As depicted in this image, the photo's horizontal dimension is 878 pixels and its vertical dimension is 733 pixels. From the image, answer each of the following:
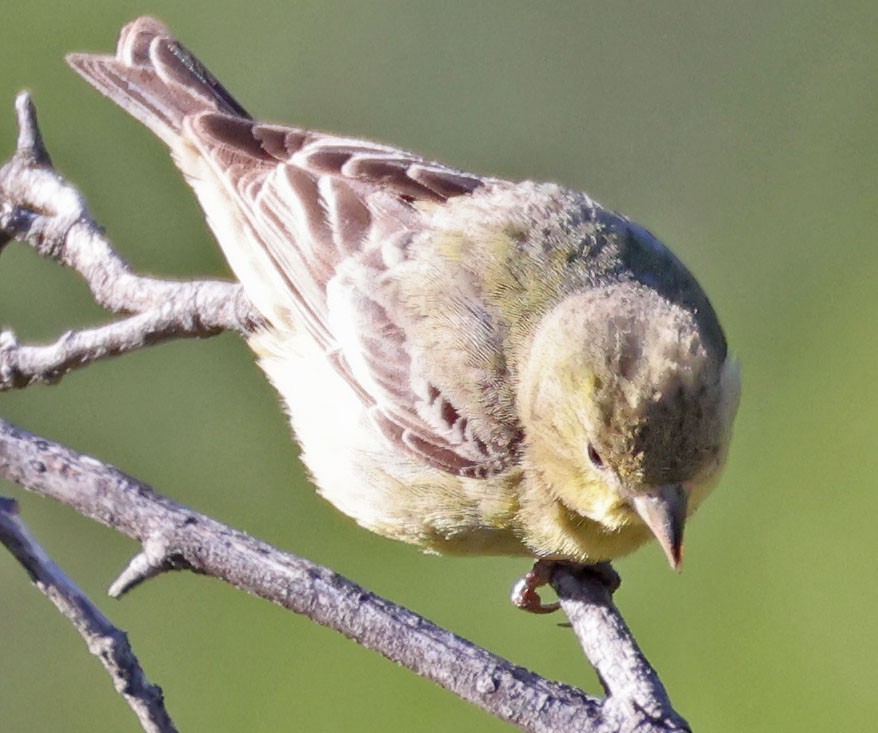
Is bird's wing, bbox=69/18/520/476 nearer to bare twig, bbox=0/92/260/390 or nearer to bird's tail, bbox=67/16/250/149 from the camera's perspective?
bird's tail, bbox=67/16/250/149

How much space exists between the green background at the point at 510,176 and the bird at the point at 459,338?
5.57 feet

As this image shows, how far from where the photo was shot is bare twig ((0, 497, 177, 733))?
151 inches

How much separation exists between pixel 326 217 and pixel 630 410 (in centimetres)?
136

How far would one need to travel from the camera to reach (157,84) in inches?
220

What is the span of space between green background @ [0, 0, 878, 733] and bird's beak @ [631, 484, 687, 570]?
2.19 metres

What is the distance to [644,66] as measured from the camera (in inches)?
342

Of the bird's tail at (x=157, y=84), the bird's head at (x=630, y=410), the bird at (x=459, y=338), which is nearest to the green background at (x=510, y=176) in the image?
the bird's tail at (x=157, y=84)

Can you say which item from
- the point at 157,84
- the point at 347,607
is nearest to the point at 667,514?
the point at 347,607

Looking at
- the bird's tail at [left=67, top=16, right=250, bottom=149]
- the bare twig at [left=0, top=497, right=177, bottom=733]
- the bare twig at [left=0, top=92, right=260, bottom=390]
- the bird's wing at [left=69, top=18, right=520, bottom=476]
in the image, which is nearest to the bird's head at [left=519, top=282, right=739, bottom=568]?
the bird's wing at [left=69, top=18, right=520, bottom=476]

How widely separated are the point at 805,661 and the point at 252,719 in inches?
85.1

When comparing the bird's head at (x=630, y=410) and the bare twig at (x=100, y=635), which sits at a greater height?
the bird's head at (x=630, y=410)

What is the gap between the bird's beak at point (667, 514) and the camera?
4.27m

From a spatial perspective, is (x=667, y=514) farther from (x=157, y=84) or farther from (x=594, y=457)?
(x=157, y=84)

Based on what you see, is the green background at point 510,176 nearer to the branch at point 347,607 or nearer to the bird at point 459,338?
the bird at point 459,338
